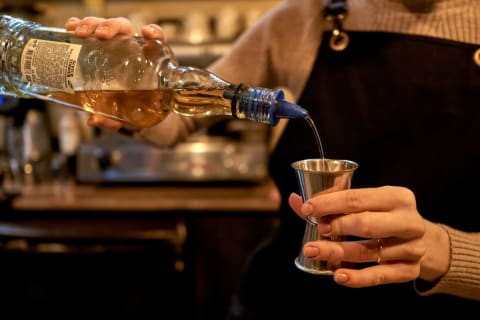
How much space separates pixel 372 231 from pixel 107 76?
39 cm

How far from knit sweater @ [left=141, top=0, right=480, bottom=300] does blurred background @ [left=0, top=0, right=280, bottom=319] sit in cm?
64

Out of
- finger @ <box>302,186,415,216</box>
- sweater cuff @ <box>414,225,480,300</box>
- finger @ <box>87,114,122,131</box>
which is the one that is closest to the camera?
finger @ <box>302,186,415,216</box>

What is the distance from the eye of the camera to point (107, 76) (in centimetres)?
63

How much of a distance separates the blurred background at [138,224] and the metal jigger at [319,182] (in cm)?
92

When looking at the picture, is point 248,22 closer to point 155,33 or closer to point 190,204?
point 190,204

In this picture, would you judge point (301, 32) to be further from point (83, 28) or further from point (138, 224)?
point (138, 224)

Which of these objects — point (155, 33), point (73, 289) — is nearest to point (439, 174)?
point (155, 33)

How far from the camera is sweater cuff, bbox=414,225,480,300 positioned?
567mm

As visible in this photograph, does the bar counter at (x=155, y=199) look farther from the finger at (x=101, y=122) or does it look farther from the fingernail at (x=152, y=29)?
the fingernail at (x=152, y=29)

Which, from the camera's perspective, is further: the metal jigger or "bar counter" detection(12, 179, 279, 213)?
"bar counter" detection(12, 179, 279, 213)

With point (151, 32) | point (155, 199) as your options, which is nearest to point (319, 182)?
point (151, 32)

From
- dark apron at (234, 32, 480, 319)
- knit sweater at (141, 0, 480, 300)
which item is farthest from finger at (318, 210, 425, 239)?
knit sweater at (141, 0, 480, 300)

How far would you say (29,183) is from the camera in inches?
65.0

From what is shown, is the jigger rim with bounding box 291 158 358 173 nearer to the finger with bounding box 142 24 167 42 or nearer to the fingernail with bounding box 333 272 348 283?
the fingernail with bounding box 333 272 348 283
